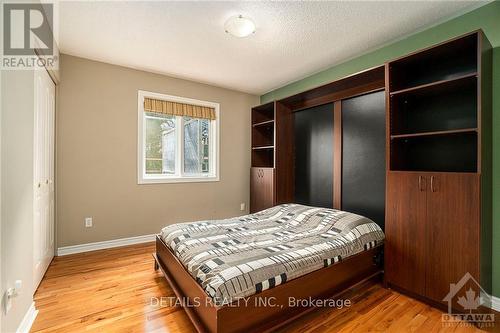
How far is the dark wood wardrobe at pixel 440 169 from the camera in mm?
1763

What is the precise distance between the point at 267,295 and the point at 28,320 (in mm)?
1726

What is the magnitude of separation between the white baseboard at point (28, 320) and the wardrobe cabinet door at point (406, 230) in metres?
2.95

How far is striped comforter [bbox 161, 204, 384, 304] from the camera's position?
148cm

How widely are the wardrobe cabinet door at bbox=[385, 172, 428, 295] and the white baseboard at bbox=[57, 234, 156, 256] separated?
3159mm

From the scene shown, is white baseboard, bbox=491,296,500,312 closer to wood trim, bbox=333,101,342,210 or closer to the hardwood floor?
the hardwood floor

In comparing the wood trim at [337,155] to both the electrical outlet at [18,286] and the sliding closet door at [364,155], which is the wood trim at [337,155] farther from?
the electrical outlet at [18,286]

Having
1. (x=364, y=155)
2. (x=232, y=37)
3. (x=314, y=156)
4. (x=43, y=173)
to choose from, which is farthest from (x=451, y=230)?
(x=43, y=173)

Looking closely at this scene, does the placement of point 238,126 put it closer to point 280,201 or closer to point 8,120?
point 280,201

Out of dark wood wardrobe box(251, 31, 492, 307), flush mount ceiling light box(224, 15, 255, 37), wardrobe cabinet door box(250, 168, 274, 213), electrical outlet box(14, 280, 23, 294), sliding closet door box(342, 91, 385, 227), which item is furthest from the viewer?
wardrobe cabinet door box(250, 168, 274, 213)

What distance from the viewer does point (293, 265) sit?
1.68 m

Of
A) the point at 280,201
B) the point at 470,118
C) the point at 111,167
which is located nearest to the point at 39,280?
the point at 111,167

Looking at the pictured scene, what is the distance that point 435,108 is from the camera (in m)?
2.22

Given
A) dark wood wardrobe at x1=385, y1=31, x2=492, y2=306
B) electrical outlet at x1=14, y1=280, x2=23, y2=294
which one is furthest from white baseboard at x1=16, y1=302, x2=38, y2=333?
dark wood wardrobe at x1=385, y1=31, x2=492, y2=306
